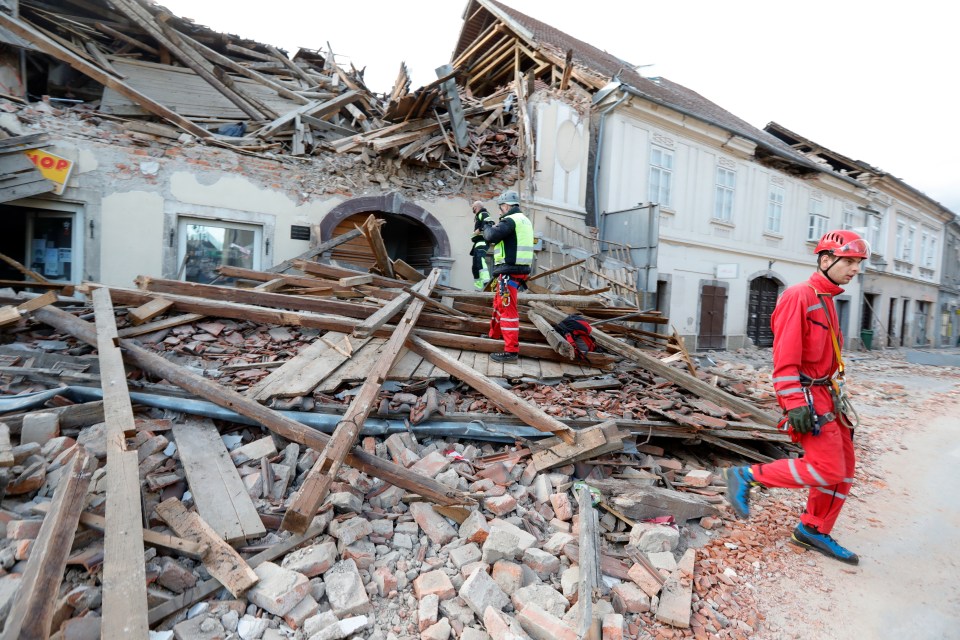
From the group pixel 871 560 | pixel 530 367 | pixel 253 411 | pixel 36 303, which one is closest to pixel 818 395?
pixel 871 560

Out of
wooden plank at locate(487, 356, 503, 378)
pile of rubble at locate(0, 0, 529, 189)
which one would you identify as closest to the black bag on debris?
wooden plank at locate(487, 356, 503, 378)

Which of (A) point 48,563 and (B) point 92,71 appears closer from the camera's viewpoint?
(A) point 48,563

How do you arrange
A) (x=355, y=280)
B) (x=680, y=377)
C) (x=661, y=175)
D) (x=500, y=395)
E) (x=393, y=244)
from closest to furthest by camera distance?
1. (x=500, y=395)
2. (x=680, y=377)
3. (x=355, y=280)
4. (x=393, y=244)
5. (x=661, y=175)

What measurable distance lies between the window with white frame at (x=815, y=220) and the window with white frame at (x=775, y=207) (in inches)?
75.4

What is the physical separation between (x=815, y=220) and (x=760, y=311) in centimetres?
480

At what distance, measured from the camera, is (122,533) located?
198 centimetres

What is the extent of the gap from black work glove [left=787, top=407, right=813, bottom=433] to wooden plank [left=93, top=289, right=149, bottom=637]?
3.37 metres

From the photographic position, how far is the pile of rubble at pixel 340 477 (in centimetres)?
203

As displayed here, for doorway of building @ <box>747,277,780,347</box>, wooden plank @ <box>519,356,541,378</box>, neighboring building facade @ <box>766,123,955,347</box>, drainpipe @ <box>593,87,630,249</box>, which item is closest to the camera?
wooden plank @ <box>519,356,541,378</box>

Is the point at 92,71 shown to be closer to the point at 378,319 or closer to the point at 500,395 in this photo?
the point at 378,319

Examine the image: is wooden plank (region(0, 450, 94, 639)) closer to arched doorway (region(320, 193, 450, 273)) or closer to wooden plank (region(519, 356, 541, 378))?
wooden plank (region(519, 356, 541, 378))

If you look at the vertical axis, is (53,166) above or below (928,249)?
below

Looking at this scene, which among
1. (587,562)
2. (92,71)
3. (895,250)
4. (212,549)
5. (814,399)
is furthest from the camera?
(895,250)

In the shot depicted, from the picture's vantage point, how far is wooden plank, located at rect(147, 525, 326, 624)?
6.30 ft
